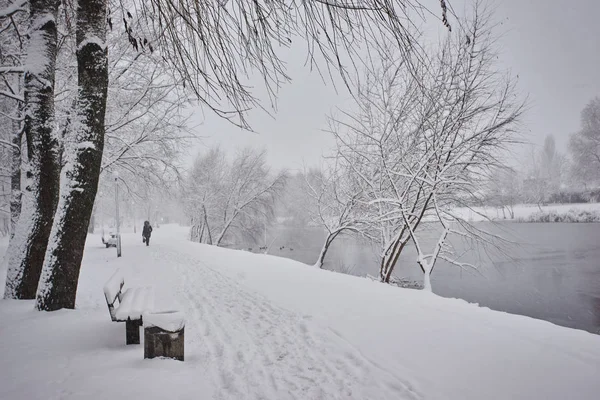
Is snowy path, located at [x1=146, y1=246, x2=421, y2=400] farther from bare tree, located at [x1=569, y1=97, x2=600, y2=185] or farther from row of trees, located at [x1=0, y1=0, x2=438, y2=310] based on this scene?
bare tree, located at [x1=569, y1=97, x2=600, y2=185]

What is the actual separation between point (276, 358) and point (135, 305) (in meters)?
1.70

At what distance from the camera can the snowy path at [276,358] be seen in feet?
8.31

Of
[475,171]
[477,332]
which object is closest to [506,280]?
[475,171]

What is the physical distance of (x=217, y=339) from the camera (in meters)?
3.66

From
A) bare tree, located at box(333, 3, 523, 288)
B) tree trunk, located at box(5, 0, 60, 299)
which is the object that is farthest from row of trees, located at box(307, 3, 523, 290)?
tree trunk, located at box(5, 0, 60, 299)

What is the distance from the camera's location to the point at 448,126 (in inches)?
261

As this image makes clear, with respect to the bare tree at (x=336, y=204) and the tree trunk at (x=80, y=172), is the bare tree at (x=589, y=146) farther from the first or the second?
the tree trunk at (x=80, y=172)

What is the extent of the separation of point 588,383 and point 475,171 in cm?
568

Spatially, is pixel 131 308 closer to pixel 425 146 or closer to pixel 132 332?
pixel 132 332

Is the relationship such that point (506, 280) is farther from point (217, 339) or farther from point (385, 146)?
point (217, 339)

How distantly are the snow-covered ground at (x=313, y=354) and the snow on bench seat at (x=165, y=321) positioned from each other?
328 mm

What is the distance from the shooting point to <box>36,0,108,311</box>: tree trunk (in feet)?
12.8

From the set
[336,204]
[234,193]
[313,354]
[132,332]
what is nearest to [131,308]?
[132,332]

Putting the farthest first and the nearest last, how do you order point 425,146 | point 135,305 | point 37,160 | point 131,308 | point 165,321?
point 425,146, point 37,160, point 135,305, point 131,308, point 165,321
